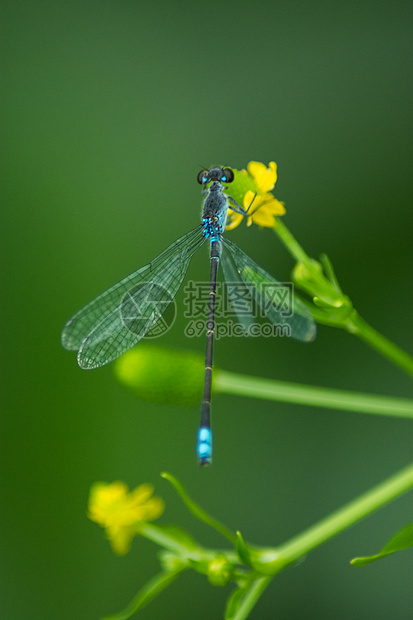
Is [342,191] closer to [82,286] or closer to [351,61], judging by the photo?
[351,61]

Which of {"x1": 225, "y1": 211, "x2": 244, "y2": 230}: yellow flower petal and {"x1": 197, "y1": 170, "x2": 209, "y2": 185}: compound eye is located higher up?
{"x1": 197, "y1": 170, "x2": 209, "y2": 185}: compound eye

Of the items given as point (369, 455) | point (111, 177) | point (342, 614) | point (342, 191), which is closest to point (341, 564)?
point (342, 614)

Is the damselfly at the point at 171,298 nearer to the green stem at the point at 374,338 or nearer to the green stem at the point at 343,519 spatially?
the green stem at the point at 374,338

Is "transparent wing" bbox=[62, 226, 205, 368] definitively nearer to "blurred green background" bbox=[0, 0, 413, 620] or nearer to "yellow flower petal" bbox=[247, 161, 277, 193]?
"yellow flower petal" bbox=[247, 161, 277, 193]

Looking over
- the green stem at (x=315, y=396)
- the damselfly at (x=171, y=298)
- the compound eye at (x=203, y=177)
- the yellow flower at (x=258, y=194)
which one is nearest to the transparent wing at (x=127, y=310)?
the damselfly at (x=171, y=298)

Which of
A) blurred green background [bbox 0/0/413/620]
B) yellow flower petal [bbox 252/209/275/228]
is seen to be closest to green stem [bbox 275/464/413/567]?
yellow flower petal [bbox 252/209/275/228]

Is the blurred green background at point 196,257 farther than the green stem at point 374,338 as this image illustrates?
Yes

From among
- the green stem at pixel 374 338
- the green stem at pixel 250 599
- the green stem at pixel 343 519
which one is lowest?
the green stem at pixel 250 599
